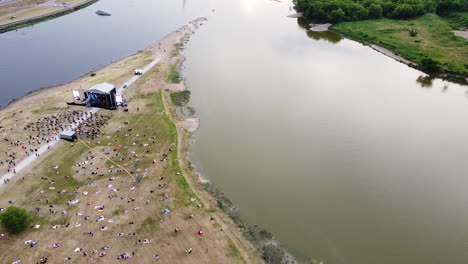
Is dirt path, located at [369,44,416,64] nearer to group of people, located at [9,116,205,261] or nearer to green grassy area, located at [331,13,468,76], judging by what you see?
green grassy area, located at [331,13,468,76]

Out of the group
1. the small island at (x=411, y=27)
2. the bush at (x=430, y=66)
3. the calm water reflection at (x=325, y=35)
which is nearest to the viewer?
the bush at (x=430, y=66)

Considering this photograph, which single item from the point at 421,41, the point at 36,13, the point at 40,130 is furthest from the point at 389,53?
the point at 36,13

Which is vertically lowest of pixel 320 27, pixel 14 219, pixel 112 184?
pixel 112 184

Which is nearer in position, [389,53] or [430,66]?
[430,66]

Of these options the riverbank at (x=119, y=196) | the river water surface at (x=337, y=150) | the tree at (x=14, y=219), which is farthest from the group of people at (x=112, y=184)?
the river water surface at (x=337, y=150)

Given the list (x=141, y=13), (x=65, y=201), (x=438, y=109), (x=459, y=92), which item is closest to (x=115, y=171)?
(x=65, y=201)

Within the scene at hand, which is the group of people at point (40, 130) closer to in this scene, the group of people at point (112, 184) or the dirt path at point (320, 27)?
the group of people at point (112, 184)

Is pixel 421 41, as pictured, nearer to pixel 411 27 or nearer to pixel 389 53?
pixel 389 53

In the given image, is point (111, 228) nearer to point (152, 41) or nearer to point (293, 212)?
point (293, 212)
